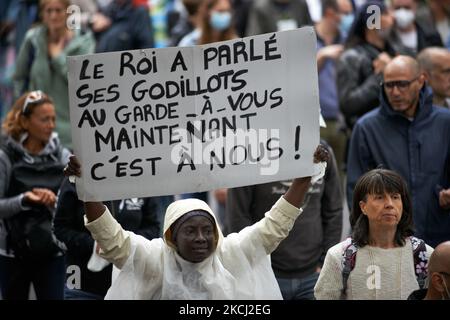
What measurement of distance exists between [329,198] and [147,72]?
2.25 metres

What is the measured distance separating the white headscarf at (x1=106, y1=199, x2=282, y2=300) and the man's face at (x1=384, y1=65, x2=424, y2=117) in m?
2.46

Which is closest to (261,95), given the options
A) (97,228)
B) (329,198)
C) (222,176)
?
(222,176)

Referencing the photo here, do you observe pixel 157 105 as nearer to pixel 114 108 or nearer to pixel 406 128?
pixel 114 108

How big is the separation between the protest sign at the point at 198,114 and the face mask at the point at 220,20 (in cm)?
504

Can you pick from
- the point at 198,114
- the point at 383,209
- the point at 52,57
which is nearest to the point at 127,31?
the point at 52,57

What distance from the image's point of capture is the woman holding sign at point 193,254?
7.24 meters

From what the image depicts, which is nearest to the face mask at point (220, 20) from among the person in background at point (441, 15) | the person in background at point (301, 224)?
the person in background at point (441, 15)

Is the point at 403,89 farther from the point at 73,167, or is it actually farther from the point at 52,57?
the point at 52,57

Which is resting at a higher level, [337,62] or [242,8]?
[242,8]

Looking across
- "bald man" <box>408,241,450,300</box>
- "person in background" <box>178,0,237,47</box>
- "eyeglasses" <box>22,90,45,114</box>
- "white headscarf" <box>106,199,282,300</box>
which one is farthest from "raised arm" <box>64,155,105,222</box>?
"person in background" <box>178,0,237,47</box>

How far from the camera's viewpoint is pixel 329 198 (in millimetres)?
9430

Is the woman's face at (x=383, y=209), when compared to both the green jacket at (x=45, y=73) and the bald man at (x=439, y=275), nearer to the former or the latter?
the bald man at (x=439, y=275)
